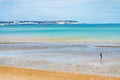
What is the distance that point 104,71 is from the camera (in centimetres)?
2148

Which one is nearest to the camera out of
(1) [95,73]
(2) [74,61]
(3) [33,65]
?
(1) [95,73]

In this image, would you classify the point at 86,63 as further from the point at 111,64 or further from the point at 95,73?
the point at 95,73

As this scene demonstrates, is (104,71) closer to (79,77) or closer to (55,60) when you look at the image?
(79,77)

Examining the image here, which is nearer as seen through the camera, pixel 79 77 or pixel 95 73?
pixel 79 77

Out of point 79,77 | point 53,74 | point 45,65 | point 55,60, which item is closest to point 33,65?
point 45,65

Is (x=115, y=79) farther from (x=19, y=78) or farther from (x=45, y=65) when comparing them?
(x=45, y=65)

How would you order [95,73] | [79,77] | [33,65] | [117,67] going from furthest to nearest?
[33,65] < [117,67] < [95,73] < [79,77]

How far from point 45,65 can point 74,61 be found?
107 inches

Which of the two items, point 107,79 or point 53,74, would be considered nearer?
point 107,79

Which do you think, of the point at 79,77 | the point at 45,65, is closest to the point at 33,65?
the point at 45,65

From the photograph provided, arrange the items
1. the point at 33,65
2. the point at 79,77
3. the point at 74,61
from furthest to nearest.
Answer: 1. the point at 74,61
2. the point at 33,65
3. the point at 79,77

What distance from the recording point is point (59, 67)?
A: 23234 mm

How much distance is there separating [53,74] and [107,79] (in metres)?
3.31

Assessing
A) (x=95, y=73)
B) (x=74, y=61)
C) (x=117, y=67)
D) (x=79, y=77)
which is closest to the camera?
(x=79, y=77)
